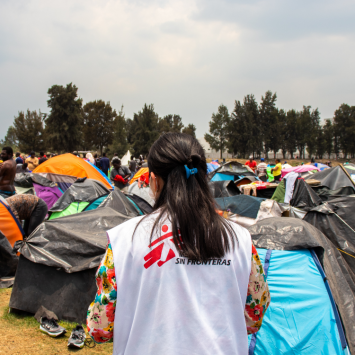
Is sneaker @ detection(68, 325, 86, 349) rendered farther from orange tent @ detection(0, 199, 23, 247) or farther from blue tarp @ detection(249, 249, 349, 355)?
orange tent @ detection(0, 199, 23, 247)

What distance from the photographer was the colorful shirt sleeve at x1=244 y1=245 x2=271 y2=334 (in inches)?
45.6

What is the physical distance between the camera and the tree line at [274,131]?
50.0 metres

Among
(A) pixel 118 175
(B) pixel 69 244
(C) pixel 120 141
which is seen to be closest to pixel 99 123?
(C) pixel 120 141

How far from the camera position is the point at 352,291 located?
320 centimetres

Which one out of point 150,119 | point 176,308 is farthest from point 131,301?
point 150,119

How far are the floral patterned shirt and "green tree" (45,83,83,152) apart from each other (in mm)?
41563

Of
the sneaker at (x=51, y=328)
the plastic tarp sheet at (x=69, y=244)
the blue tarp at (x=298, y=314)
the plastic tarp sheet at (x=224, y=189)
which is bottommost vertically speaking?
the sneaker at (x=51, y=328)

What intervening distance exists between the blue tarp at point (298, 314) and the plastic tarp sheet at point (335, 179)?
502cm

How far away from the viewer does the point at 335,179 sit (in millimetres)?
7664

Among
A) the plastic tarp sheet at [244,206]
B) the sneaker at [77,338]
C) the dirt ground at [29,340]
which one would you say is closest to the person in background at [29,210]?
the dirt ground at [29,340]

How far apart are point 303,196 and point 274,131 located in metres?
48.2

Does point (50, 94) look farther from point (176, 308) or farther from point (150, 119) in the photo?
point (176, 308)

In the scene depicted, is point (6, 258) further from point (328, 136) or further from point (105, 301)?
point (328, 136)

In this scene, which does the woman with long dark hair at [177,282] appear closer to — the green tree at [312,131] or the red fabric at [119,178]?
the red fabric at [119,178]
